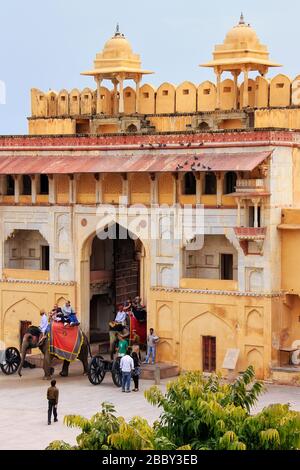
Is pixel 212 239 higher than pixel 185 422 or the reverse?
higher

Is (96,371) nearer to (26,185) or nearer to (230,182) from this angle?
(230,182)

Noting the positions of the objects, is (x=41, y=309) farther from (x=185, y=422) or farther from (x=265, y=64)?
(x=185, y=422)

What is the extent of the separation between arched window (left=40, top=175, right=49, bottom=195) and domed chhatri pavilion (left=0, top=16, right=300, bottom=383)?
4 centimetres

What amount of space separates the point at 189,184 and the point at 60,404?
6.43m

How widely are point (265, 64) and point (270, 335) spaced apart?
7534 mm

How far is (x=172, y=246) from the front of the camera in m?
33.1

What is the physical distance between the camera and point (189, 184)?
33.4 meters

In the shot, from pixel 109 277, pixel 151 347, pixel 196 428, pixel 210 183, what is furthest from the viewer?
pixel 109 277

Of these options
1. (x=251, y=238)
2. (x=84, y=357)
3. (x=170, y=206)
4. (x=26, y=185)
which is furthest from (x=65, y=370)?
(x=26, y=185)

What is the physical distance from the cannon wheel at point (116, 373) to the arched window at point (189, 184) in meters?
4.33

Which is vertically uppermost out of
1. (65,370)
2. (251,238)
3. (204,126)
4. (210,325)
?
(204,126)

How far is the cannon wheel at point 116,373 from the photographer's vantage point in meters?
31.1

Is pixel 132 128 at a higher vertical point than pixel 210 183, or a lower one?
higher
